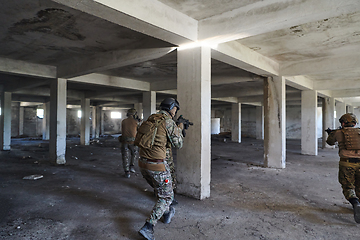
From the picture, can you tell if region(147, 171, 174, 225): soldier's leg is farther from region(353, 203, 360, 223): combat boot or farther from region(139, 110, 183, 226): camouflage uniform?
region(353, 203, 360, 223): combat boot

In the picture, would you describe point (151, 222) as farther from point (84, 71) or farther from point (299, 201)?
point (84, 71)

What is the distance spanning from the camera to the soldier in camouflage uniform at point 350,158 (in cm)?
349

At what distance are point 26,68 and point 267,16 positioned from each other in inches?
279

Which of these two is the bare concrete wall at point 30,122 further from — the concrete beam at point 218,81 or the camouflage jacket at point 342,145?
the camouflage jacket at point 342,145

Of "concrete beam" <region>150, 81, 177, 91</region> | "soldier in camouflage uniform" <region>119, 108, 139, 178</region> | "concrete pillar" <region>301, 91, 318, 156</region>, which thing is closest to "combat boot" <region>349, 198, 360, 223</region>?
"soldier in camouflage uniform" <region>119, 108, 139, 178</region>

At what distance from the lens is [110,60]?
589 centimetres

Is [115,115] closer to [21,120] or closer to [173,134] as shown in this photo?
[21,120]

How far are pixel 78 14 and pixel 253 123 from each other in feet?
62.5

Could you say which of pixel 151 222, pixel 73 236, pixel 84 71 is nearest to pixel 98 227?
pixel 73 236

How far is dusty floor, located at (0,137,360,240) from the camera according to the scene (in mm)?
2939

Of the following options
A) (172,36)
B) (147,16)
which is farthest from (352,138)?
(147,16)

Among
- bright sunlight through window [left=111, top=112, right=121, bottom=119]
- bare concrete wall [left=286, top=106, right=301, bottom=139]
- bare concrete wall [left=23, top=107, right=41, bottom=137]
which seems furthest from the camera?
bright sunlight through window [left=111, top=112, right=121, bottom=119]

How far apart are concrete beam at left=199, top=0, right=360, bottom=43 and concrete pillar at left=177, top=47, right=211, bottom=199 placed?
1.51 ft

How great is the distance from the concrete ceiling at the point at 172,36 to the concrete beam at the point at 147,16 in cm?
1
